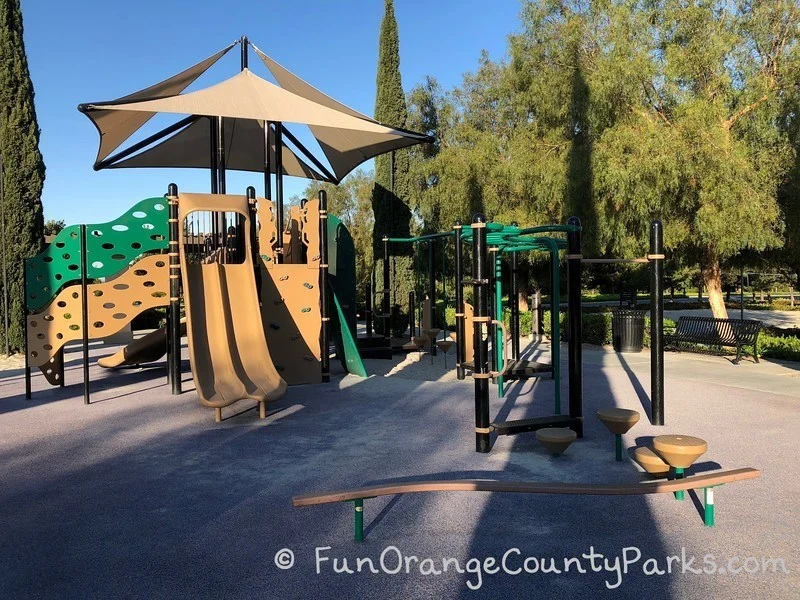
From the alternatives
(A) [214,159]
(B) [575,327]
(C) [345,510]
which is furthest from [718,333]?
(A) [214,159]

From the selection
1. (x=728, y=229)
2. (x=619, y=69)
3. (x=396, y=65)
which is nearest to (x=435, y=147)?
(x=396, y=65)

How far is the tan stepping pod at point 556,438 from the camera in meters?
5.01

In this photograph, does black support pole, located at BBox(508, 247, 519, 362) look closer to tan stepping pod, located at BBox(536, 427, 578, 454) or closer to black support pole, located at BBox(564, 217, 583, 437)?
black support pole, located at BBox(564, 217, 583, 437)

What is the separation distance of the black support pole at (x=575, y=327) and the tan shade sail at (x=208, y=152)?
967 cm

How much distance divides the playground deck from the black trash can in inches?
194

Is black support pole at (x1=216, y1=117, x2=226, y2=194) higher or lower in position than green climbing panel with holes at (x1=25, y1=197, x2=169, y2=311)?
higher

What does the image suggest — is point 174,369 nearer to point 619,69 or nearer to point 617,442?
point 617,442

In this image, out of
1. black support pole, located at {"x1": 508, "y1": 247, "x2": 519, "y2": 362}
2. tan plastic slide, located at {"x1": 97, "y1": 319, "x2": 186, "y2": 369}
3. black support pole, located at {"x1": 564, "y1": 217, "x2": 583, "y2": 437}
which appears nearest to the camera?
black support pole, located at {"x1": 564, "y1": 217, "x2": 583, "y2": 437}

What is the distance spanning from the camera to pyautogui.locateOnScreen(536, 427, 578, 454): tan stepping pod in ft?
16.4

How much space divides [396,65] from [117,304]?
12314mm

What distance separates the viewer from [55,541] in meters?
3.68

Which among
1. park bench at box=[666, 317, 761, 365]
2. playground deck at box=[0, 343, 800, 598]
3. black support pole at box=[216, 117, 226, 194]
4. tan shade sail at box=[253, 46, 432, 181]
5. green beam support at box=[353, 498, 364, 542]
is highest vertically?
tan shade sail at box=[253, 46, 432, 181]

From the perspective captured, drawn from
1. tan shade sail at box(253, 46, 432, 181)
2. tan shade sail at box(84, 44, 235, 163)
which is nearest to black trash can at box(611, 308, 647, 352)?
tan shade sail at box(253, 46, 432, 181)

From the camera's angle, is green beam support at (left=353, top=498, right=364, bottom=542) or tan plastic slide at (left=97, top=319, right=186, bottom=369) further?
tan plastic slide at (left=97, top=319, right=186, bottom=369)
